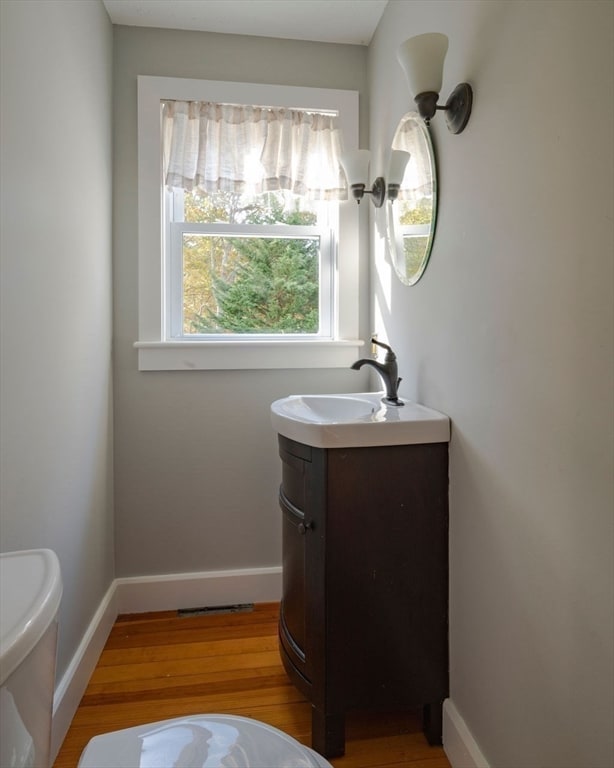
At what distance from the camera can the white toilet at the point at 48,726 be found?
54 centimetres

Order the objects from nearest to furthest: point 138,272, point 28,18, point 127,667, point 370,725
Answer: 1. point 28,18
2. point 370,725
3. point 127,667
4. point 138,272

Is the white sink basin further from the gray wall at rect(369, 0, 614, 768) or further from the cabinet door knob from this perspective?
the cabinet door knob

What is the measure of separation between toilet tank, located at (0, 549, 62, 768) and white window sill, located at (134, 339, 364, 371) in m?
1.39

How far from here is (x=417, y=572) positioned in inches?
53.4

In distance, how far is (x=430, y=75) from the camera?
4.00ft

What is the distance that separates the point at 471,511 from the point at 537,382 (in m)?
0.44

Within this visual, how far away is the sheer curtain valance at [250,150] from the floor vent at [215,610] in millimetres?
1805

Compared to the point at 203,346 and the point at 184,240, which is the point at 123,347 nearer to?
the point at 203,346

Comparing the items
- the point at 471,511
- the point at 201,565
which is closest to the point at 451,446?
the point at 471,511

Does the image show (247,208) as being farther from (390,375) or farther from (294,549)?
(294,549)

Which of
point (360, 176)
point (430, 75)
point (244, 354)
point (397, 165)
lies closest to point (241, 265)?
point (244, 354)

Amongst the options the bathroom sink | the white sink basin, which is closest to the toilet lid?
the bathroom sink

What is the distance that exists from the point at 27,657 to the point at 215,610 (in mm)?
1697

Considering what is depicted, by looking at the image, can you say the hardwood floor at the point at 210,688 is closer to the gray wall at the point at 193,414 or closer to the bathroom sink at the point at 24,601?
the gray wall at the point at 193,414
